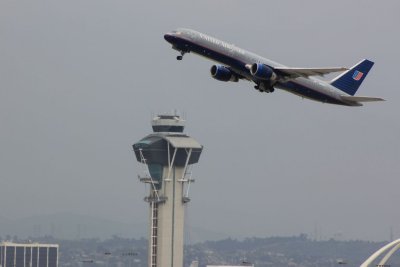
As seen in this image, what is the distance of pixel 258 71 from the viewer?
13625 cm

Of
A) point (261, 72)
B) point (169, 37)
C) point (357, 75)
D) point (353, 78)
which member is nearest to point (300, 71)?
point (261, 72)

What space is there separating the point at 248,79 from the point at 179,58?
1148cm

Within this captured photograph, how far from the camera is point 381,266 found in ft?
644

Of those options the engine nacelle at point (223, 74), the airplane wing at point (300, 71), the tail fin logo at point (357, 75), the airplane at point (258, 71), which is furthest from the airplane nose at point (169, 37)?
the tail fin logo at point (357, 75)

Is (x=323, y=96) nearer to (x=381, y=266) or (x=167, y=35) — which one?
(x=167, y=35)

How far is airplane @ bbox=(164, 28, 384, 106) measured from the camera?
135m

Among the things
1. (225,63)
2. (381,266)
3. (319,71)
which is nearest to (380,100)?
(319,71)

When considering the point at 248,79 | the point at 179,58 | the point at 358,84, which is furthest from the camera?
the point at 358,84

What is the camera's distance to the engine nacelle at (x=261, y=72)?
447ft

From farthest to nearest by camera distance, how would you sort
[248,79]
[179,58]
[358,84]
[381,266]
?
[381,266], [358,84], [248,79], [179,58]

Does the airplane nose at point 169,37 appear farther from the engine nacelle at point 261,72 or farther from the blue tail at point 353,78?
the blue tail at point 353,78

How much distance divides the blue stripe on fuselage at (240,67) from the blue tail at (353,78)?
18.2 ft

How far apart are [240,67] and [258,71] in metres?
2.54

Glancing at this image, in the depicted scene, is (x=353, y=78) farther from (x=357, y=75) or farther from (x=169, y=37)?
(x=169, y=37)
